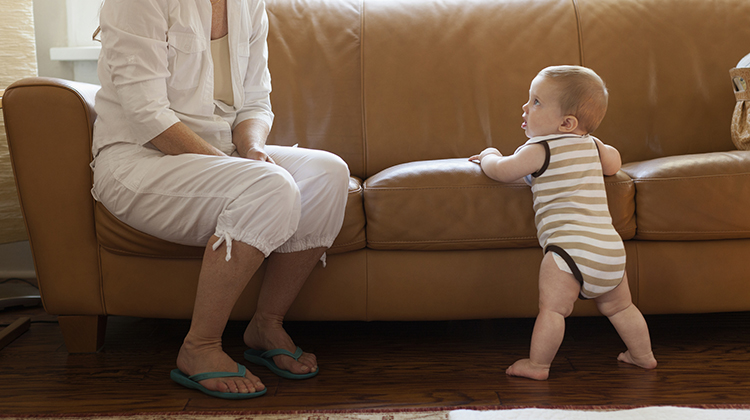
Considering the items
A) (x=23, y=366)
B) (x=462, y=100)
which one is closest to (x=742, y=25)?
(x=462, y=100)

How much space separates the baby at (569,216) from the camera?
119 cm

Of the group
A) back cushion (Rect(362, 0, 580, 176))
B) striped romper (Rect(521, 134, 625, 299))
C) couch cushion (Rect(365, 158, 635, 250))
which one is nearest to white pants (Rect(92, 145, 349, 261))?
couch cushion (Rect(365, 158, 635, 250))

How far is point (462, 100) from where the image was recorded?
1813mm

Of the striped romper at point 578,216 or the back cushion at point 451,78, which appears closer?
the striped romper at point 578,216

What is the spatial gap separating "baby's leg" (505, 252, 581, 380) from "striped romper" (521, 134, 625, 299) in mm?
21

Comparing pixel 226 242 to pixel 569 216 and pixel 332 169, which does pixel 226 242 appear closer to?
pixel 332 169

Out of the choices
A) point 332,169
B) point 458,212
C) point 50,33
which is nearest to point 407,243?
point 458,212

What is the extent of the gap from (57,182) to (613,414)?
4.05ft

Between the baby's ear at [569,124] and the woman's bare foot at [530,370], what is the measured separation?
49 centimetres

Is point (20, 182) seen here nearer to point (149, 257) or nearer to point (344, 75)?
point (149, 257)

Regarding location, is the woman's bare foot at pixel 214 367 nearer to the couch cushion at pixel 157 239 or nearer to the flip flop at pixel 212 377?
the flip flop at pixel 212 377

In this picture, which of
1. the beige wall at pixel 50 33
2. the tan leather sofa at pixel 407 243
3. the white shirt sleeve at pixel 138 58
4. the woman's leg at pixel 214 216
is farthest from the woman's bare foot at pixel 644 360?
the beige wall at pixel 50 33

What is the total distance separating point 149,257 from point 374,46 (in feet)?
3.12

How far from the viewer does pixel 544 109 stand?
1250mm
